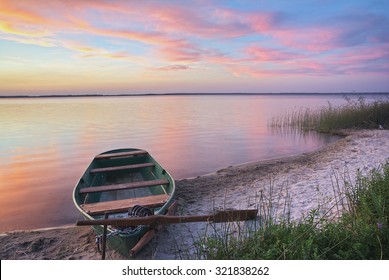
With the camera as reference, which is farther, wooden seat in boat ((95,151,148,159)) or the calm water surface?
wooden seat in boat ((95,151,148,159))

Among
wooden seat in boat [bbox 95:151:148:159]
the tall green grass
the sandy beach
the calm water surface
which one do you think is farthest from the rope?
the tall green grass

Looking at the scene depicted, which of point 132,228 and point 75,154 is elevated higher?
point 132,228

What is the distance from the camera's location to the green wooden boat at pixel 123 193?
3404mm

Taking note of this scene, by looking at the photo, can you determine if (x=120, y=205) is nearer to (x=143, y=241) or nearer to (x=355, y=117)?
(x=143, y=241)

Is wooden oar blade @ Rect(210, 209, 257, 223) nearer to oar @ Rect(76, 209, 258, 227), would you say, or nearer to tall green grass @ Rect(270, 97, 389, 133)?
oar @ Rect(76, 209, 258, 227)

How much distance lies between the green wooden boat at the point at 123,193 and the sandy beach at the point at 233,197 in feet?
1.18

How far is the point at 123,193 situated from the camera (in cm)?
562

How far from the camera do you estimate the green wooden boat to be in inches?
134

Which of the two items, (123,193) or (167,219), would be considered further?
(123,193)

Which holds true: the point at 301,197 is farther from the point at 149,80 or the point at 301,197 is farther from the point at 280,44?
the point at 149,80

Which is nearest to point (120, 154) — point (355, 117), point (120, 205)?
point (120, 205)

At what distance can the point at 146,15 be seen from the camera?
13.9ft

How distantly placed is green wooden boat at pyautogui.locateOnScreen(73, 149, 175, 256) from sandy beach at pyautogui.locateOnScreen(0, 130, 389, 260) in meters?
0.36

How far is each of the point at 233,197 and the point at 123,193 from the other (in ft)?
6.29
